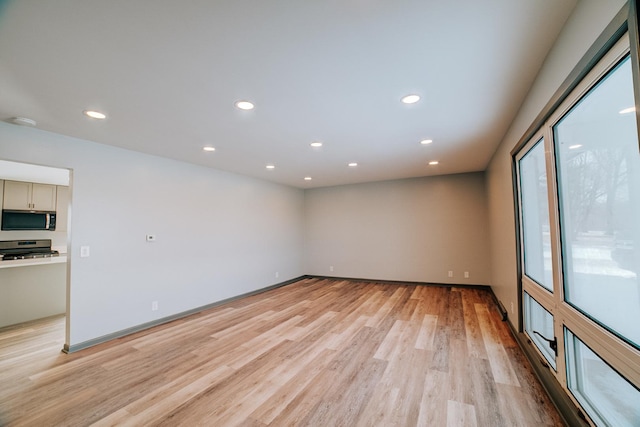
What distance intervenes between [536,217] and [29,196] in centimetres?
835

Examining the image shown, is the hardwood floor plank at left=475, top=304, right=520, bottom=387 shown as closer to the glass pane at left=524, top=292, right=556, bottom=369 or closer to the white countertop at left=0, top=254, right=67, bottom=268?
the glass pane at left=524, top=292, right=556, bottom=369

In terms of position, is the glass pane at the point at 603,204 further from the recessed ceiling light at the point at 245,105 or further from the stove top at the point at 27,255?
the stove top at the point at 27,255

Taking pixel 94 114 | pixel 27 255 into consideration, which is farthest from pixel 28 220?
pixel 94 114

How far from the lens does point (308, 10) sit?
1339 mm

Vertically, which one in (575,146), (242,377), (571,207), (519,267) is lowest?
(242,377)

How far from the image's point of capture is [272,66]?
1.81 meters

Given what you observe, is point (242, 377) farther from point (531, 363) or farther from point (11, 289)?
point (11, 289)

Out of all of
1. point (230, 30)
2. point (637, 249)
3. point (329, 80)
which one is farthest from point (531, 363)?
point (230, 30)

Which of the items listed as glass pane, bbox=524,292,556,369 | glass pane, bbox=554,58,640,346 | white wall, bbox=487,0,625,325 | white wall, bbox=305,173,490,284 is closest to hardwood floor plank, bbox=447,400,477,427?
glass pane, bbox=524,292,556,369

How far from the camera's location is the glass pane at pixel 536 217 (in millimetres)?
2182

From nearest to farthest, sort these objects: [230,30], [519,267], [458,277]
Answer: [230,30] < [519,267] < [458,277]

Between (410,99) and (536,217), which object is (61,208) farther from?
(536,217)

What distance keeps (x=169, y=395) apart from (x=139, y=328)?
1921mm

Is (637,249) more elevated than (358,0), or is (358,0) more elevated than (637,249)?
(358,0)
